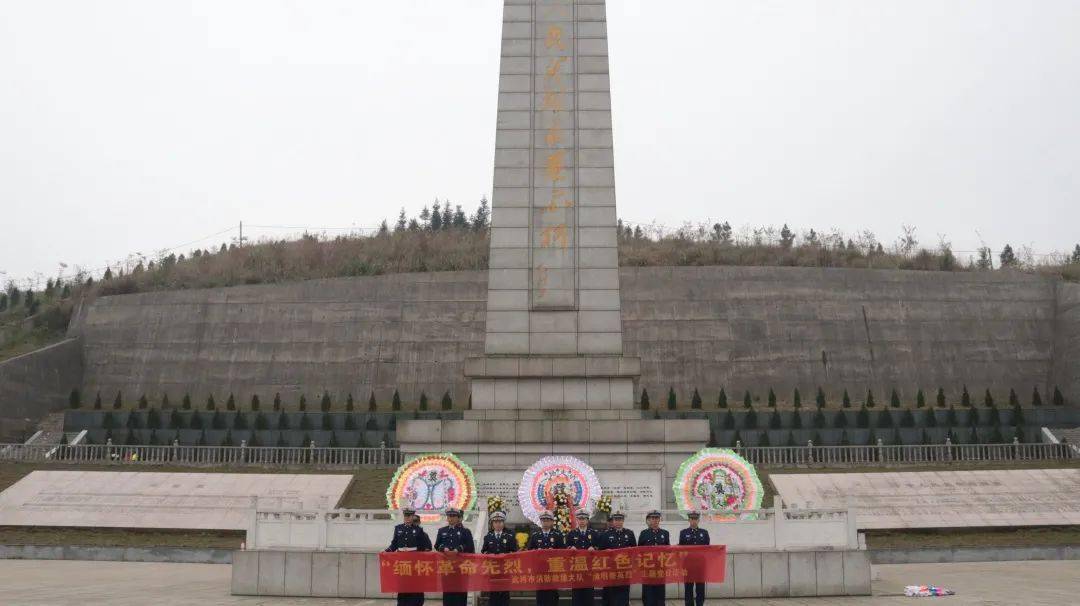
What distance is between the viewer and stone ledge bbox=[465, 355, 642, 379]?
15656 mm

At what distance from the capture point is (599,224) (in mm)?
16203

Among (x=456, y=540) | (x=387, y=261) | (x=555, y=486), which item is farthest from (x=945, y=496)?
(x=387, y=261)

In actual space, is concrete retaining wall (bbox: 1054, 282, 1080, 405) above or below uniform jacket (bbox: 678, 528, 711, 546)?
above

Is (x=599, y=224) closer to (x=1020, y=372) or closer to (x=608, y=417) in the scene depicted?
(x=608, y=417)

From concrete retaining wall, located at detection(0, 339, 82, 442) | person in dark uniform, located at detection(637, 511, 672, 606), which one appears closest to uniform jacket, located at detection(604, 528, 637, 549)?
person in dark uniform, located at detection(637, 511, 672, 606)

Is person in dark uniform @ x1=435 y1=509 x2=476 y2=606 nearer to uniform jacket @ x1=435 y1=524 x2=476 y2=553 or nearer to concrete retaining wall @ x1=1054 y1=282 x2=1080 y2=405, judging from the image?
uniform jacket @ x1=435 y1=524 x2=476 y2=553

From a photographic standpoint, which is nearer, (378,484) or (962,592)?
(962,592)

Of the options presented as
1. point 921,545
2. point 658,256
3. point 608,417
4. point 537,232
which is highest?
point 658,256

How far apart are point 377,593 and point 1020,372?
29.1 metres

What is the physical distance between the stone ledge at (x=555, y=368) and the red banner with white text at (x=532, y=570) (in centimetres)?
533

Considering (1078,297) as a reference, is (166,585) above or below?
below

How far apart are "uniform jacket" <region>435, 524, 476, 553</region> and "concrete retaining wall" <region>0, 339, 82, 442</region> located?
84.3 feet

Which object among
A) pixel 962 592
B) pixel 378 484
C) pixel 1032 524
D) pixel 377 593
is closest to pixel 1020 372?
pixel 1032 524

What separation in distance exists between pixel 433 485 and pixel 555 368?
2.82 metres
